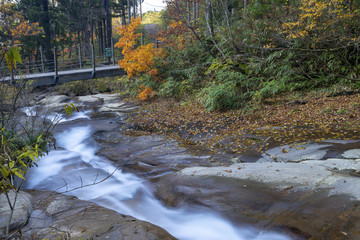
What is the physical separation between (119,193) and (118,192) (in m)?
0.07

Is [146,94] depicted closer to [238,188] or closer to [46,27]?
[238,188]

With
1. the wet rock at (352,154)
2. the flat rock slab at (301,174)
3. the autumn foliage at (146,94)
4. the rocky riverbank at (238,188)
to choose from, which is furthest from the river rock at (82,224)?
the autumn foliage at (146,94)

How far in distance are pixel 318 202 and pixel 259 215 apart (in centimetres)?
99

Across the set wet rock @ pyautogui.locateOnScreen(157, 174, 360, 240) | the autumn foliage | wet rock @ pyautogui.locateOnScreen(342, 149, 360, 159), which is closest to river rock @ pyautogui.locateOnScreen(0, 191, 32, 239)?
wet rock @ pyautogui.locateOnScreen(157, 174, 360, 240)

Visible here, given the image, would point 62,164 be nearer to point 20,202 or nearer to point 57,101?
point 20,202

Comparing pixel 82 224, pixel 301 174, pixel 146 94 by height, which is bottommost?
pixel 82 224

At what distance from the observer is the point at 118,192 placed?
22.3ft

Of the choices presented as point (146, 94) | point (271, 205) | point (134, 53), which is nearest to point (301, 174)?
point (271, 205)

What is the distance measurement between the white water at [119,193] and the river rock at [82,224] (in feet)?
1.63

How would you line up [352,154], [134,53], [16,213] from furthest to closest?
[134,53], [352,154], [16,213]

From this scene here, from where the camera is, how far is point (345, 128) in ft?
26.5

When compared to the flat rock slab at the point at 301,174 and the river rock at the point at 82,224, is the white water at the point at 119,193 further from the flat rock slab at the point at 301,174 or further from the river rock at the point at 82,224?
the flat rock slab at the point at 301,174

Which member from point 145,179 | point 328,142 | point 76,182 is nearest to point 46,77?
point 76,182

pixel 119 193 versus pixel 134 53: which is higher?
pixel 134 53
